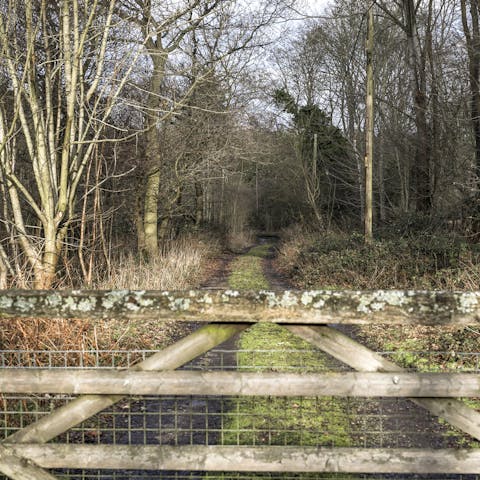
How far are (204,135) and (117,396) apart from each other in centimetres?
1379

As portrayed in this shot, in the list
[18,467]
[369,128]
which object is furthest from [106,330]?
[369,128]

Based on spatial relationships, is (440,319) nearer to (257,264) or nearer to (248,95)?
(248,95)

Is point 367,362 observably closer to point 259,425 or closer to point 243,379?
point 243,379

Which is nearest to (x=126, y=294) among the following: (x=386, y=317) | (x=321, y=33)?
(x=386, y=317)

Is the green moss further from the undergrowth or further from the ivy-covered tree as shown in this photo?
the ivy-covered tree

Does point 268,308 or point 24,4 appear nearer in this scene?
point 268,308

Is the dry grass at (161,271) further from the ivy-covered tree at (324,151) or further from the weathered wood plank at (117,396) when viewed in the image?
the ivy-covered tree at (324,151)

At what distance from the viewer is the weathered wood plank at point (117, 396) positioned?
2.37m

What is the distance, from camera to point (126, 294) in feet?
7.79

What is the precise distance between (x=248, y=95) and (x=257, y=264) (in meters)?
7.16

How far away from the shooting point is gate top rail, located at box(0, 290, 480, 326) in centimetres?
228

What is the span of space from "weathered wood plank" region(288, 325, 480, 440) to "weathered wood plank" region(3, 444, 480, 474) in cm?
19

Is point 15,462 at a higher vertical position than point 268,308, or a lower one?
lower

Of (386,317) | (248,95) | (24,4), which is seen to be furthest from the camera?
(248,95)
